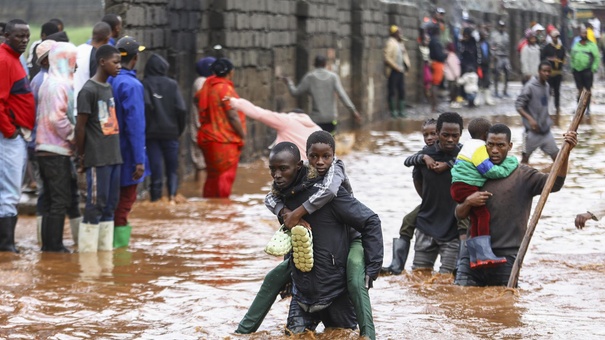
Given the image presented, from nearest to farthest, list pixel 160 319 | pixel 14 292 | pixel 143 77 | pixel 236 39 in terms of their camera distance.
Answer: pixel 160 319
pixel 14 292
pixel 143 77
pixel 236 39

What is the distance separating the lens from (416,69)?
1156 inches

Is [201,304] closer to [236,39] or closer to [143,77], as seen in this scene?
[143,77]

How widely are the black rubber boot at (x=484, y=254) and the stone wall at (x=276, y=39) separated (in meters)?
6.20

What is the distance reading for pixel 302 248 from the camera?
654cm

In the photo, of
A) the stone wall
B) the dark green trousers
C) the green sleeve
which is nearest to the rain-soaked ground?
the dark green trousers

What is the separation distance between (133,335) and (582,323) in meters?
2.71

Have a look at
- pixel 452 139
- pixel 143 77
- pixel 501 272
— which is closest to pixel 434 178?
pixel 452 139

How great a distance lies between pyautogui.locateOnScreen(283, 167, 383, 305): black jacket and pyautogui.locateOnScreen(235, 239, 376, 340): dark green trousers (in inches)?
2.8

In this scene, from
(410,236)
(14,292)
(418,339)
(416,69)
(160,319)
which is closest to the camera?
(418,339)

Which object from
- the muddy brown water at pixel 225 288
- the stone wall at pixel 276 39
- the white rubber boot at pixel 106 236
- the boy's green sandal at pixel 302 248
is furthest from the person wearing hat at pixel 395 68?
the boy's green sandal at pixel 302 248

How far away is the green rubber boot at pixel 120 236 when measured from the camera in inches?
403

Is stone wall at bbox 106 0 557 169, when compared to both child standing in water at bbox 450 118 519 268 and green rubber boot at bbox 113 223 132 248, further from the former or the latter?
child standing in water at bbox 450 118 519 268

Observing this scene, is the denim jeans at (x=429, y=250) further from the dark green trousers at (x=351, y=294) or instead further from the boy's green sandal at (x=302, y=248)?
the boy's green sandal at (x=302, y=248)

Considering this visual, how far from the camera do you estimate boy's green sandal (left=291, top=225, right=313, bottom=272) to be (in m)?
6.50
